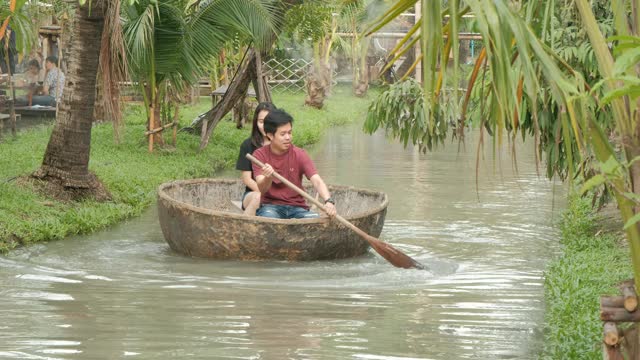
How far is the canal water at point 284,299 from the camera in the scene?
7.18m

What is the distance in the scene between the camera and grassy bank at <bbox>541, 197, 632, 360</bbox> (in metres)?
6.80

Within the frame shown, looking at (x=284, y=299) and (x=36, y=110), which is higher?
(x=36, y=110)

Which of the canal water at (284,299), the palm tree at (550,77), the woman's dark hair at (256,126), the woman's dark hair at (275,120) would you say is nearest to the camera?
the palm tree at (550,77)

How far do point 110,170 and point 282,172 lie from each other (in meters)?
5.20

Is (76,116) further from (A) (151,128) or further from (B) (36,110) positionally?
(B) (36,110)

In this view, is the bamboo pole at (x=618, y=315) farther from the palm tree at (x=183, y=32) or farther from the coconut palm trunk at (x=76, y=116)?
the palm tree at (x=183, y=32)

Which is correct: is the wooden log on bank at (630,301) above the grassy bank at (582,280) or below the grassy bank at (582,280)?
above

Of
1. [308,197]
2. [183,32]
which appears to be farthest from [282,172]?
[183,32]

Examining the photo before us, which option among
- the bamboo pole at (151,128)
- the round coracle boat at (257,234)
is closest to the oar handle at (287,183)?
the round coracle boat at (257,234)

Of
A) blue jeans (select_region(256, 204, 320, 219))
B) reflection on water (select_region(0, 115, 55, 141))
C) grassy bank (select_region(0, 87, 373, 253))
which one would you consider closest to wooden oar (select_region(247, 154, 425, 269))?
blue jeans (select_region(256, 204, 320, 219))

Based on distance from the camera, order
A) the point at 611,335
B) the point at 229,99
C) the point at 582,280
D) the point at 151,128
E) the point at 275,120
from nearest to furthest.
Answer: the point at 611,335
the point at 582,280
the point at 275,120
the point at 151,128
the point at 229,99

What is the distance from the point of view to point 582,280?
8.56 meters

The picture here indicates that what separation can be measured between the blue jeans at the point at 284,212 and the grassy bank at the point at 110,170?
2206 mm

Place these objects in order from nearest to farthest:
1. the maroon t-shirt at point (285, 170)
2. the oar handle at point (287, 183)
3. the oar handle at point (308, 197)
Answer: the oar handle at point (308, 197)
the oar handle at point (287, 183)
the maroon t-shirt at point (285, 170)
